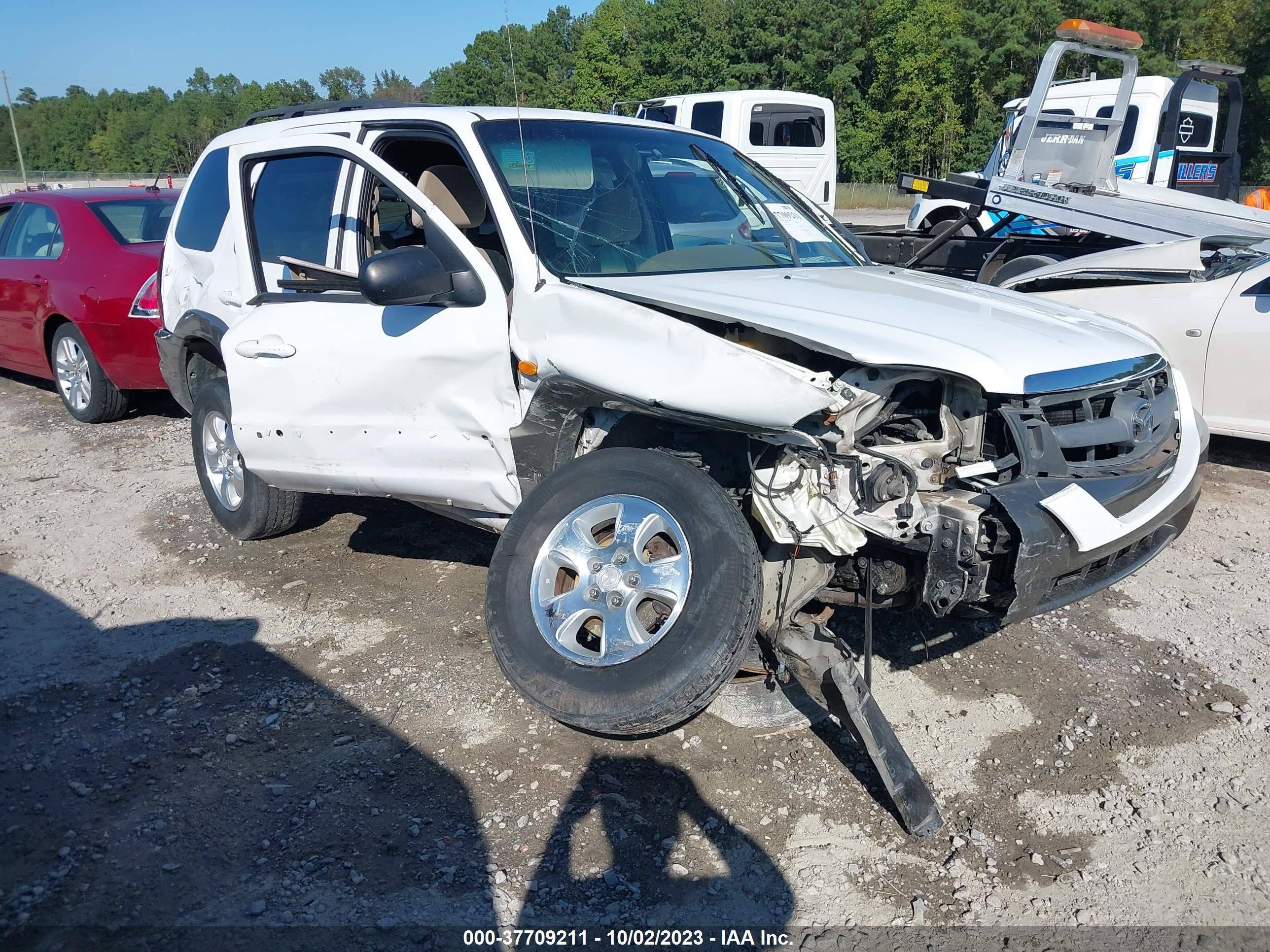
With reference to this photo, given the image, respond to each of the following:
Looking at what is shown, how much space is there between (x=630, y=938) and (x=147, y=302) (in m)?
6.29

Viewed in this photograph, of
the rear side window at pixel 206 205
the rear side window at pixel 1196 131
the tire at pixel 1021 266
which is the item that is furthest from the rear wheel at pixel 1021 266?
the rear side window at pixel 1196 131

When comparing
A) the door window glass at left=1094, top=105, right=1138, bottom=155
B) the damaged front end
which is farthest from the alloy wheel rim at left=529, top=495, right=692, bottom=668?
the door window glass at left=1094, top=105, right=1138, bottom=155

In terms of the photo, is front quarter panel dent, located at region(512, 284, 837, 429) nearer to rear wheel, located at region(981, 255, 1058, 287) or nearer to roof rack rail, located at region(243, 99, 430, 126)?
roof rack rail, located at region(243, 99, 430, 126)

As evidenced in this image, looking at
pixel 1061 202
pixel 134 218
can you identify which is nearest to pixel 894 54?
pixel 1061 202

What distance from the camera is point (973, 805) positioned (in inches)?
121

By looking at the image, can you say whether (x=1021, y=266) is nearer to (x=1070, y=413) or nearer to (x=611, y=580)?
(x=1070, y=413)

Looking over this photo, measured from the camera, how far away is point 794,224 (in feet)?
14.8

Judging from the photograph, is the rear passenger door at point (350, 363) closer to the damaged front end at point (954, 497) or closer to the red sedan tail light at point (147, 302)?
the damaged front end at point (954, 497)

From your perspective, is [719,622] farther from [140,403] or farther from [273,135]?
[140,403]

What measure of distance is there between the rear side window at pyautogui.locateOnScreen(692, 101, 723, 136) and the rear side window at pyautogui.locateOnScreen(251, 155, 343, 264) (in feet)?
36.1

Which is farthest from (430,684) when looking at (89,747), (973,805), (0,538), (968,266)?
(968,266)

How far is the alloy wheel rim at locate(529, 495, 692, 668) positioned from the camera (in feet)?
10.3

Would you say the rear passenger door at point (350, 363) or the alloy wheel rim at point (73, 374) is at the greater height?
the rear passenger door at point (350, 363)

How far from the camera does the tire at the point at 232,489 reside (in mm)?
5012
